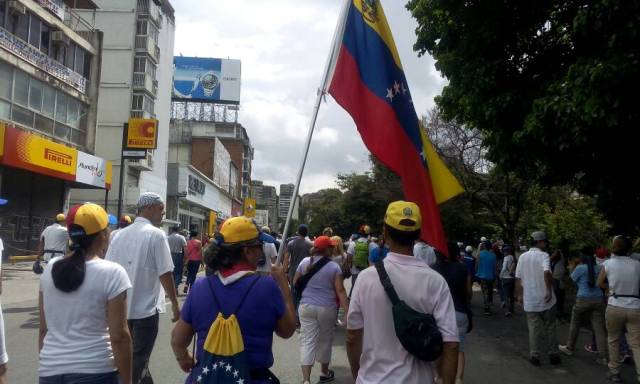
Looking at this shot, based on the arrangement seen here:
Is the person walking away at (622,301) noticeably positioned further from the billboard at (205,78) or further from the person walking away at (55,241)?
the billboard at (205,78)

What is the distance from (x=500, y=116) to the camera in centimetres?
916

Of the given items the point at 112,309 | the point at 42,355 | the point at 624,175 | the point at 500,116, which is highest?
the point at 500,116

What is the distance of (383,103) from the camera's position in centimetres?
498

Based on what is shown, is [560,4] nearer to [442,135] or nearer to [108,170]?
[442,135]

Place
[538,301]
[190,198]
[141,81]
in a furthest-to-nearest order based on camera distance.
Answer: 1. [190,198]
2. [141,81]
3. [538,301]

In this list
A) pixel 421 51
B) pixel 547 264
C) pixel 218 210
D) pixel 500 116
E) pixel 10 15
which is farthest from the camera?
pixel 218 210

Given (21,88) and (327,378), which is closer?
(327,378)

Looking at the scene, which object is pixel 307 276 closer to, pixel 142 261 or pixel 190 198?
pixel 142 261

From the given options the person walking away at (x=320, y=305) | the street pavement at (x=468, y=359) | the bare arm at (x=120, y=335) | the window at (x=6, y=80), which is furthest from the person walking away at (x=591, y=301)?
the window at (x=6, y=80)

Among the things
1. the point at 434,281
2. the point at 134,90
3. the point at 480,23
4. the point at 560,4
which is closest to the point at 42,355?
the point at 434,281

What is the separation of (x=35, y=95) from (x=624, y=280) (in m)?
22.7

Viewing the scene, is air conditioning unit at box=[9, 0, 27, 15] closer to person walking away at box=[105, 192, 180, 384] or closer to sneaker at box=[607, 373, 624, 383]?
person walking away at box=[105, 192, 180, 384]

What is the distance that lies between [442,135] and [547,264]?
15.6 m

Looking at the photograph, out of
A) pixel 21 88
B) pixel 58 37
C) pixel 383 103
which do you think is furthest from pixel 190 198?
pixel 383 103
